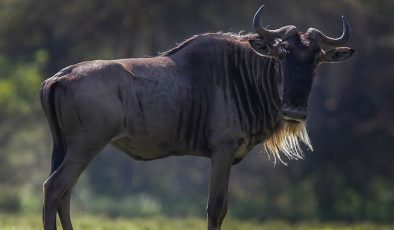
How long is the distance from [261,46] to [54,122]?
6.73ft

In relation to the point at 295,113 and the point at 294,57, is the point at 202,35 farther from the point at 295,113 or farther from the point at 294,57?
the point at 295,113

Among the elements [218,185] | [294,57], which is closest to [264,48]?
[294,57]

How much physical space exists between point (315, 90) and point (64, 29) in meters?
6.94

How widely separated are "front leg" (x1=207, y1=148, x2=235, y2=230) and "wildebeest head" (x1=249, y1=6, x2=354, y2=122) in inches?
27.0

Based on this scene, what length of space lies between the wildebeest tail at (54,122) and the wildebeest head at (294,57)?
1915 millimetres

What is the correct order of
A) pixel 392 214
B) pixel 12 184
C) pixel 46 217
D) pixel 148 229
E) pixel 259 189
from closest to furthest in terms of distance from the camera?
pixel 46 217
pixel 148 229
pixel 392 214
pixel 259 189
pixel 12 184

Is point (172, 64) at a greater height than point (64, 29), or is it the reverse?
point (172, 64)

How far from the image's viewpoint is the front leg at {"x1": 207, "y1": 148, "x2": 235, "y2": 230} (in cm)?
979

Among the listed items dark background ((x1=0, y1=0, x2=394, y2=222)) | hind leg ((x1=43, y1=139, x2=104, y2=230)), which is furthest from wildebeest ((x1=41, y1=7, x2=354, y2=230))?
dark background ((x1=0, y1=0, x2=394, y2=222))

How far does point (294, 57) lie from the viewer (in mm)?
9711

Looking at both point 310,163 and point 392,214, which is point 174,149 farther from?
point 310,163

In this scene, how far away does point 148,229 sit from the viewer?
13.2 meters

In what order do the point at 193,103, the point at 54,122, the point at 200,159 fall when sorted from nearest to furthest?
the point at 54,122 → the point at 193,103 → the point at 200,159

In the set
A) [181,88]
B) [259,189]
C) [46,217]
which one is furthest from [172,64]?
[259,189]
